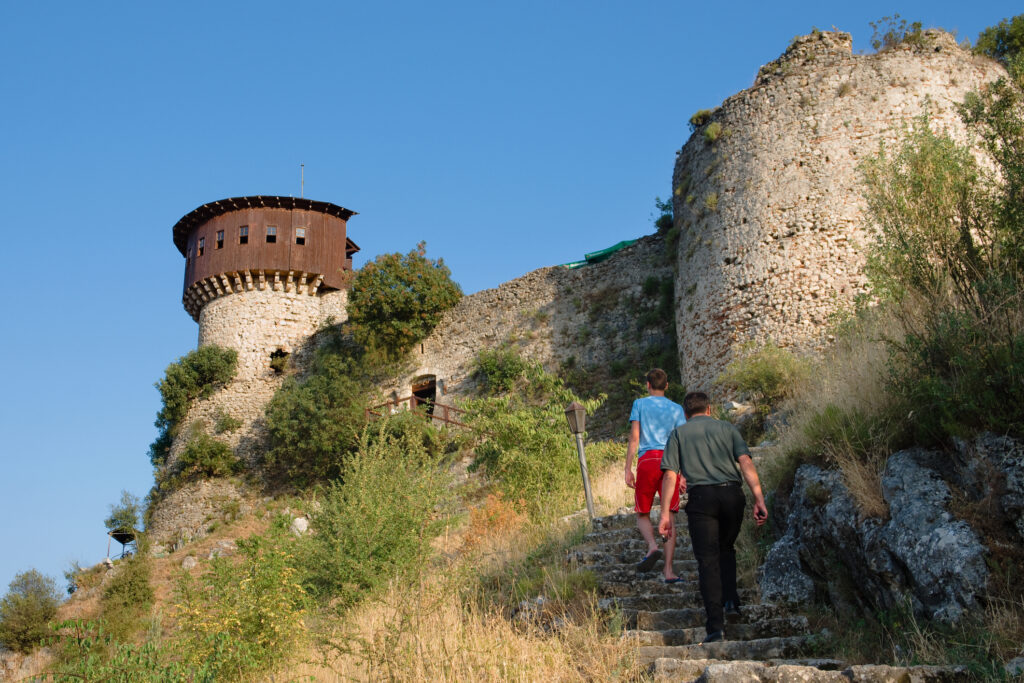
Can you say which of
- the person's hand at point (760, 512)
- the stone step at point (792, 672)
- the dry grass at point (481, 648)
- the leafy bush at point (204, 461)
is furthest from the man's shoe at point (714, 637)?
the leafy bush at point (204, 461)

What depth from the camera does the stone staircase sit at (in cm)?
419

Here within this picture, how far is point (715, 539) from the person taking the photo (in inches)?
205

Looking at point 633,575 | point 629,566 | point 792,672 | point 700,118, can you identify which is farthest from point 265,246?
point 792,672

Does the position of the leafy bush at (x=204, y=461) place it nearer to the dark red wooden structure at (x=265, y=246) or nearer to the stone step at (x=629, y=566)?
the dark red wooden structure at (x=265, y=246)

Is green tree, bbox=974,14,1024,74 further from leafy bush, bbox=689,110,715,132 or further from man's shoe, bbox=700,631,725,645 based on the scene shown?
man's shoe, bbox=700,631,725,645

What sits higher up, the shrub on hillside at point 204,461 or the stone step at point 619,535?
the shrub on hillside at point 204,461

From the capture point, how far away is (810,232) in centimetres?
1364

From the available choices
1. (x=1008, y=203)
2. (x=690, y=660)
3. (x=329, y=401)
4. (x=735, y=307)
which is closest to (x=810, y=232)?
(x=735, y=307)

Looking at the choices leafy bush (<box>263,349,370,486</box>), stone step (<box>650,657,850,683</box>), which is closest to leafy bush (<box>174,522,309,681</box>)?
stone step (<box>650,657,850,683</box>)

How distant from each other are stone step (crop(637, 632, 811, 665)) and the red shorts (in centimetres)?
141

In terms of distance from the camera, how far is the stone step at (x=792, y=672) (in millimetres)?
3961

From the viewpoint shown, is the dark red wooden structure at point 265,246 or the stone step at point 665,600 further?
the dark red wooden structure at point 265,246

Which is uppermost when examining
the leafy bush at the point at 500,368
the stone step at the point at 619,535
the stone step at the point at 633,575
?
the leafy bush at the point at 500,368

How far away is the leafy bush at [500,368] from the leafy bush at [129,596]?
9.13m
